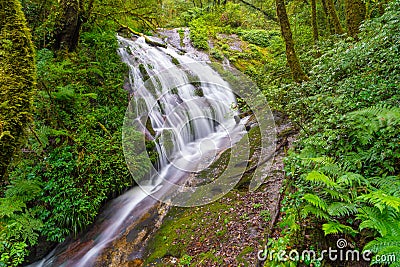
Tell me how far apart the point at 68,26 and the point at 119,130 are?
3612mm

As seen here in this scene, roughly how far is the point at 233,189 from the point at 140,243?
6.90 ft

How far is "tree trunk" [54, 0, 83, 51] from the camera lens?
23.0ft

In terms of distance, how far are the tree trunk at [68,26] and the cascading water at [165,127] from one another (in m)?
2.26

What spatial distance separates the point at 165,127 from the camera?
7.81m

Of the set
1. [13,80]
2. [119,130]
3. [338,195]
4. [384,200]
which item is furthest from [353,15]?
[13,80]

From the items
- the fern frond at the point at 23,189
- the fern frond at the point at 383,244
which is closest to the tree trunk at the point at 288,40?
the fern frond at the point at 383,244

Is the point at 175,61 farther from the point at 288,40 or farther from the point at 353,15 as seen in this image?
the point at 353,15

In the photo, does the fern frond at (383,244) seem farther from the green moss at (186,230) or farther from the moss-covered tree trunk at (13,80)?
the moss-covered tree trunk at (13,80)

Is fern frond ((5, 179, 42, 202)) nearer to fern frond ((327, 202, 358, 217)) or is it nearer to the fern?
fern frond ((327, 202, 358, 217))

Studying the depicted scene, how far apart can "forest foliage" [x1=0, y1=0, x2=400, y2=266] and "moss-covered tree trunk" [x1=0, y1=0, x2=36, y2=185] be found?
0.04 ft

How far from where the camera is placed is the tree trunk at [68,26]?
7.01 meters

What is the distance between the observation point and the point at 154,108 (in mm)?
8203

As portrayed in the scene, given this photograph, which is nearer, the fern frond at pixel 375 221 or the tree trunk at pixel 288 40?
the fern frond at pixel 375 221

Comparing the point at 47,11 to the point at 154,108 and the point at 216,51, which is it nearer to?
the point at 154,108
